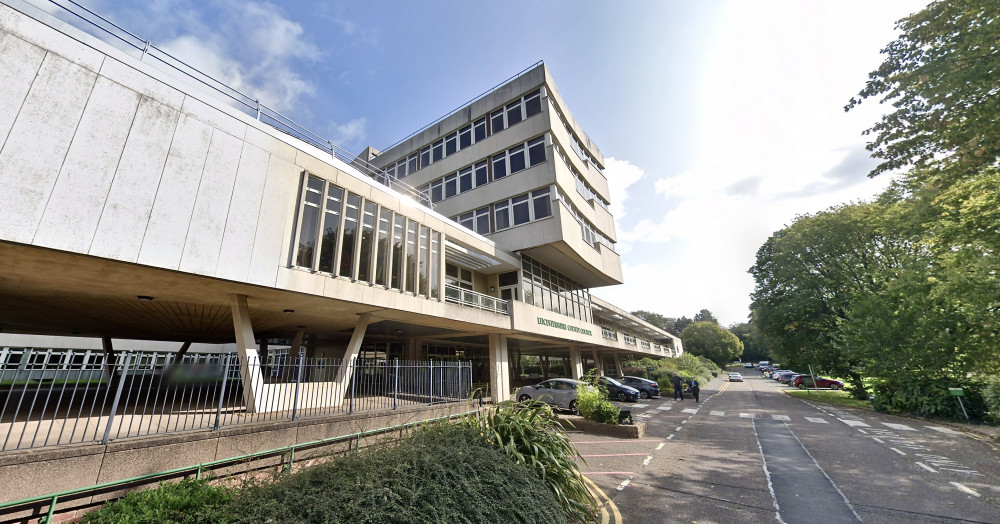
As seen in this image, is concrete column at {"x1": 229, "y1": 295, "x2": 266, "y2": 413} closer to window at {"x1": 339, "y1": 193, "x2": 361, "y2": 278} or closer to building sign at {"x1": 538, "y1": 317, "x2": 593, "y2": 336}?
window at {"x1": 339, "y1": 193, "x2": 361, "y2": 278}

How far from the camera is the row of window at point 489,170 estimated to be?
2222cm

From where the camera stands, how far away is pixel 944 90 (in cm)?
972

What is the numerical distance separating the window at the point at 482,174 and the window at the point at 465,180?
2.00 feet

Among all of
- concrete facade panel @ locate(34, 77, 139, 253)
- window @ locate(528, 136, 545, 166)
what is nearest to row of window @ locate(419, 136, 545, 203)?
window @ locate(528, 136, 545, 166)

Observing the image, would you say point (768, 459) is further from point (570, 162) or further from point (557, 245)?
point (570, 162)

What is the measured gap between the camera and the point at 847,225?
27.9 metres

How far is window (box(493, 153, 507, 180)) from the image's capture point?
907 inches

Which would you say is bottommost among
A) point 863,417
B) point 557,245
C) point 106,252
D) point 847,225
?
point 863,417

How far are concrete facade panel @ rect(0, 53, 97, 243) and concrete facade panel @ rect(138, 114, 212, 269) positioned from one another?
152cm

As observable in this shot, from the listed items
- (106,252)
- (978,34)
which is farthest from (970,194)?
(106,252)

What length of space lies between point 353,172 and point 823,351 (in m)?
34.6

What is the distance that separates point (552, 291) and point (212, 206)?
19.5 metres

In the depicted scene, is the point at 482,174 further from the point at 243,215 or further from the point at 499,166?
the point at 243,215

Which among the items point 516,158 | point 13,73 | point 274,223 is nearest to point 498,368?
point 516,158
